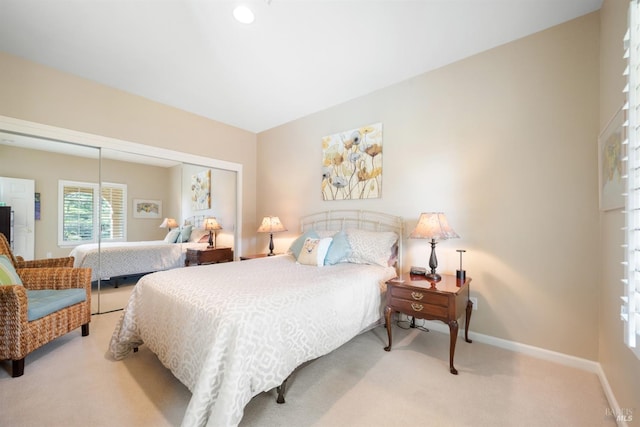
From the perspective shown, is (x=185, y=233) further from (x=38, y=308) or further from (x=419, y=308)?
(x=419, y=308)

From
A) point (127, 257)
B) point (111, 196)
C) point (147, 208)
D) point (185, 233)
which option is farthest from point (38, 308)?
point (185, 233)

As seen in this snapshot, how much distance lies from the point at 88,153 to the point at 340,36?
317 centimetres

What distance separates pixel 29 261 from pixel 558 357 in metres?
5.09

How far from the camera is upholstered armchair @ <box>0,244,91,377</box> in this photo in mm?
1825

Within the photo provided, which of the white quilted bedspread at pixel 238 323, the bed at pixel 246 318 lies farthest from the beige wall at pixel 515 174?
the white quilted bedspread at pixel 238 323

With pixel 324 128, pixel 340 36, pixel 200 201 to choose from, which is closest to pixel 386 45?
pixel 340 36

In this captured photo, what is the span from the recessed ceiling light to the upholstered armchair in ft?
8.81

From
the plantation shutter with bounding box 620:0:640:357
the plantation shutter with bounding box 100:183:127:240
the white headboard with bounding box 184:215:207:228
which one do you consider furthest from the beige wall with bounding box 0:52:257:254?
the plantation shutter with bounding box 620:0:640:357

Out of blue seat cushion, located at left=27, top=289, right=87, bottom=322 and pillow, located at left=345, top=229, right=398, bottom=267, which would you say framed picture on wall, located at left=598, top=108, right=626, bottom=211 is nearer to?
pillow, located at left=345, top=229, right=398, bottom=267

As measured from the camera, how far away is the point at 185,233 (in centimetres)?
377

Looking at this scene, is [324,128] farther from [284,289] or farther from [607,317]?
[607,317]

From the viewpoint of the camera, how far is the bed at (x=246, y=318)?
4.17 feet

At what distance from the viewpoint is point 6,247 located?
2.40 meters

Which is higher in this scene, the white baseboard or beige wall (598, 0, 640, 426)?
beige wall (598, 0, 640, 426)
